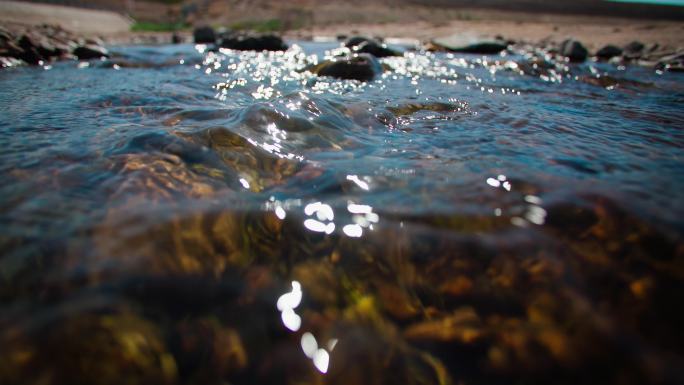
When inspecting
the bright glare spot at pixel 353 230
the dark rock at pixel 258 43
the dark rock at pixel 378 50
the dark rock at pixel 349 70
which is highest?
the dark rock at pixel 258 43

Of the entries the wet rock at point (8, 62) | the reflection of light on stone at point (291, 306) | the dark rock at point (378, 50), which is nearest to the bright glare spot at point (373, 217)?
the reflection of light on stone at point (291, 306)

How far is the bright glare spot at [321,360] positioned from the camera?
2.96 ft

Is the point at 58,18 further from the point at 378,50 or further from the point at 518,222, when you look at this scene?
the point at 518,222

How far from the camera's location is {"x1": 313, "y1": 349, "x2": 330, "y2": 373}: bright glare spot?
90cm

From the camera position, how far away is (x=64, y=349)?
0.82m

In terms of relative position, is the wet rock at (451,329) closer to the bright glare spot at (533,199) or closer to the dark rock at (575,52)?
the bright glare spot at (533,199)

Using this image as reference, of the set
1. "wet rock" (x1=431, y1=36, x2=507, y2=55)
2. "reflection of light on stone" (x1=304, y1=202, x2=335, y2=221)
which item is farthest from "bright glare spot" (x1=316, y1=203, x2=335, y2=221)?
"wet rock" (x1=431, y1=36, x2=507, y2=55)

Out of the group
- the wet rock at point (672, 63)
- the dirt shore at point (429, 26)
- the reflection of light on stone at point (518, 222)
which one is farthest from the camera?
the dirt shore at point (429, 26)

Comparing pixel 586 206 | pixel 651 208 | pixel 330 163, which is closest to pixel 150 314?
pixel 330 163

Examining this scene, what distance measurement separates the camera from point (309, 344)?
947mm

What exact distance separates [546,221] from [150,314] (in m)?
1.25

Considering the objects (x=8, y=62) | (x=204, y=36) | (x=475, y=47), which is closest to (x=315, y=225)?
(x=8, y=62)

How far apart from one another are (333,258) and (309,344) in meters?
0.29

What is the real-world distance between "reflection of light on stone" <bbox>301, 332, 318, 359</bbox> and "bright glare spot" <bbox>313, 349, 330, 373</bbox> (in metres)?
0.01
